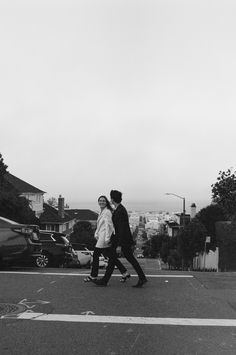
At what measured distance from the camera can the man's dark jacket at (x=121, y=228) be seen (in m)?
8.92

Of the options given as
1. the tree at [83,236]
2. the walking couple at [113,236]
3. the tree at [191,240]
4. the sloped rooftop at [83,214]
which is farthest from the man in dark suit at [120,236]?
the sloped rooftop at [83,214]

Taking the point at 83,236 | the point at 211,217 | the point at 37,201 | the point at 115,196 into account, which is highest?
the point at 37,201

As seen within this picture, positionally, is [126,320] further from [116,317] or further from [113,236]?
[113,236]

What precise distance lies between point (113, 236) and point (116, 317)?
100 inches

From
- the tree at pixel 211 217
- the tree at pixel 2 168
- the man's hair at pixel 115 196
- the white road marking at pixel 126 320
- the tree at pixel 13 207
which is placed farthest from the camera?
the tree at pixel 211 217

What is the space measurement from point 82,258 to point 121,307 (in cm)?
1585

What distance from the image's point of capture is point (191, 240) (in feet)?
125

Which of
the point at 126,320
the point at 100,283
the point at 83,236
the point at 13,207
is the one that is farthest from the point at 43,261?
the point at 83,236

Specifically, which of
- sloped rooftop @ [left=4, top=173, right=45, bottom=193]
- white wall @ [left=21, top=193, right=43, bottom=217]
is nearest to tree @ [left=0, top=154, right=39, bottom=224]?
white wall @ [left=21, top=193, right=43, bottom=217]

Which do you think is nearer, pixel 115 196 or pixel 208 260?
pixel 115 196

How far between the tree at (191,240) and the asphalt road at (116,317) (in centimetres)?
2821

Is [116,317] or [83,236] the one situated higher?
[83,236]

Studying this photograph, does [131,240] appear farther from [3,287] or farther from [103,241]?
[3,287]

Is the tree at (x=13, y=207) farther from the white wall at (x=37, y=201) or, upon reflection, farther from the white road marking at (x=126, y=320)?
the white wall at (x=37, y=201)
